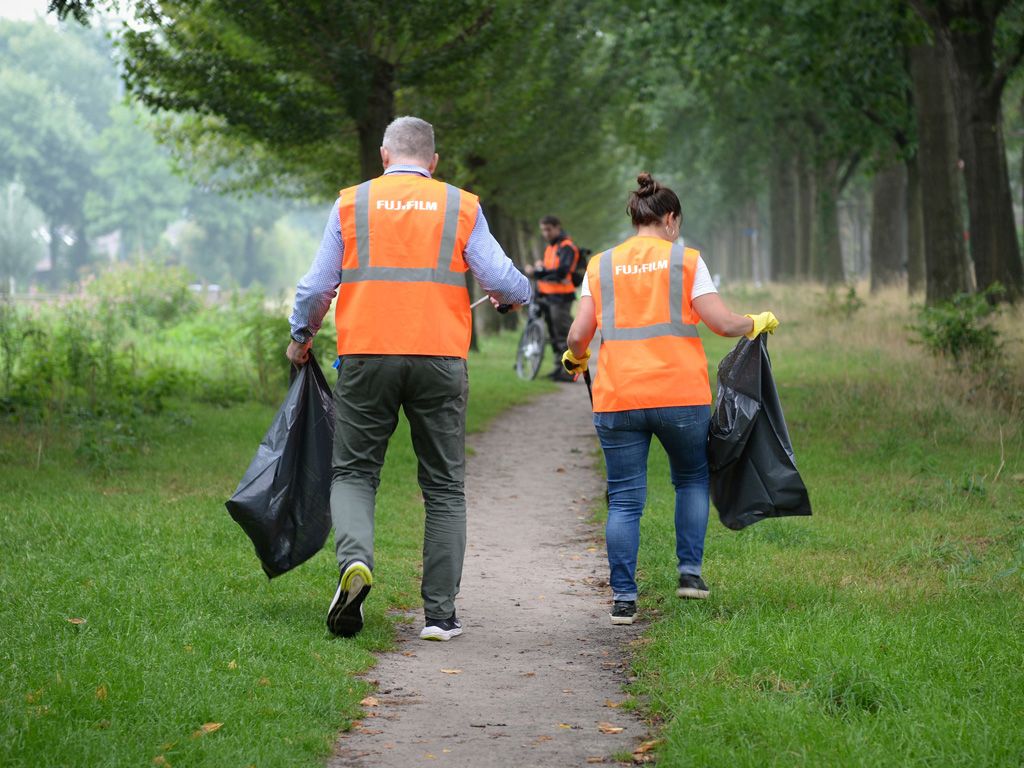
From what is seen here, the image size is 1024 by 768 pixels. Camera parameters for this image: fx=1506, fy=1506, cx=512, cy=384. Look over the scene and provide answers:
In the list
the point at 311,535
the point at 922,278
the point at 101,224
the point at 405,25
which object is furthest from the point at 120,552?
the point at 101,224

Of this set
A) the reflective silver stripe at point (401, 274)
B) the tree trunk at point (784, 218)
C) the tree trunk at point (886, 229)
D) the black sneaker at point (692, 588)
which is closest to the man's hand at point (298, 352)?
the reflective silver stripe at point (401, 274)

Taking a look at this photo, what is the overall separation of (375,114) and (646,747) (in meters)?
13.3

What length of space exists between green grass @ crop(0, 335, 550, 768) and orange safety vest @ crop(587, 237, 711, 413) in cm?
150

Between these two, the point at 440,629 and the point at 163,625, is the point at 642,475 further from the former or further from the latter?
the point at 163,625

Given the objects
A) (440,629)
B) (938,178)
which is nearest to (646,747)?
(440,629)

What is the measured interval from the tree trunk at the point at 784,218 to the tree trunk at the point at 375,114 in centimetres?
2707

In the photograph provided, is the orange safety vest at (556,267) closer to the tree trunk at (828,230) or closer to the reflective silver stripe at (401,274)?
the reflective silver stripe at (401,274)

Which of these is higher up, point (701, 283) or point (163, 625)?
point (701, 283)

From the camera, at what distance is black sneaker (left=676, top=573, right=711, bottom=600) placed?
675cm

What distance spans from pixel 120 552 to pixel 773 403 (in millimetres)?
3361

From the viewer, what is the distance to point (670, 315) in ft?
21.2

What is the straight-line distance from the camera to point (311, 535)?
6.63 m

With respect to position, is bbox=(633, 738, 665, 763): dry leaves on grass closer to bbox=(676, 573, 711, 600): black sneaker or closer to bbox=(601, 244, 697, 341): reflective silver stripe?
bbox=(676, 573, 711, 600): black sneaker

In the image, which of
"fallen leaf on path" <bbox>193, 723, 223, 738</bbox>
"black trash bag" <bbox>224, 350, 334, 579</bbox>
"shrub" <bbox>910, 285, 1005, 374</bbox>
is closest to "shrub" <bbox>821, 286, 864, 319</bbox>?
"shrub" <bbox>910, 285, 1005, 374</bbox>
